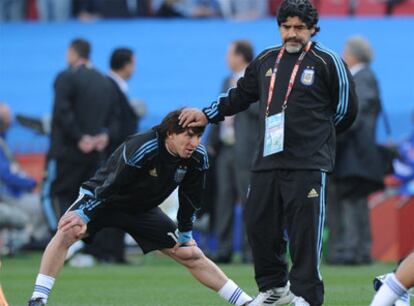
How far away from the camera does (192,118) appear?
9.40 meters

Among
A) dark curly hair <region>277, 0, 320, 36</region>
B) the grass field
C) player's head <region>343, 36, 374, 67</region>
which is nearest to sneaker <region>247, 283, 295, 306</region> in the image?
the grass field

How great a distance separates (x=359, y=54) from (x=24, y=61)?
8068 mm

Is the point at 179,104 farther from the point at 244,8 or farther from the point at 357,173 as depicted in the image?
the point at 357,173

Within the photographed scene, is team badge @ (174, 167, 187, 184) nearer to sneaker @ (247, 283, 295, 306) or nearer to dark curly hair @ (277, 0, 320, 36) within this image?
sneaker @ (247, 283, 295, 306)

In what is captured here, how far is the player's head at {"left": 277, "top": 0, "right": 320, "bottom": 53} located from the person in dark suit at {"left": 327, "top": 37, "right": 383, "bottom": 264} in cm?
605

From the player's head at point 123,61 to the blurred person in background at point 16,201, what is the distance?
1836 millimetres

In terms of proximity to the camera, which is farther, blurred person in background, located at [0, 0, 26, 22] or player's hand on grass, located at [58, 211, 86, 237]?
blurred person in background, located at [0, 0, 26, 22]

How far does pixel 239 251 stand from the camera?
1791cm

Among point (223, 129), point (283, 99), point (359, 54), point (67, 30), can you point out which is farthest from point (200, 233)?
point (283, 99)

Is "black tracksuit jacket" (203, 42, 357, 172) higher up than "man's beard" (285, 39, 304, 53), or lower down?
lower down

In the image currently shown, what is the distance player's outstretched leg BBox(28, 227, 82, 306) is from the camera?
9.48 meters

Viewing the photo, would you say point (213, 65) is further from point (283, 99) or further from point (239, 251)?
point (283, 99)

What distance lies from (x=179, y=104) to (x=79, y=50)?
15.0 ft

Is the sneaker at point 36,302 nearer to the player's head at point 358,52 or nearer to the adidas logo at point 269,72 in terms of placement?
the adidas logo at point 269,72
